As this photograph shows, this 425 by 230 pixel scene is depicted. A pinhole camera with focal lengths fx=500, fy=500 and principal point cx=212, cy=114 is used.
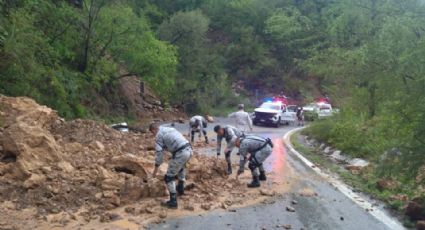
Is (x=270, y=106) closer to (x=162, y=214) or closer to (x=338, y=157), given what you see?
(x=338, y=157)

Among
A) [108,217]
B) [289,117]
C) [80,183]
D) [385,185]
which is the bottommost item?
[108,217]

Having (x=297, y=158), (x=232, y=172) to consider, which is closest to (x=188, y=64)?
(x=297, y=158)

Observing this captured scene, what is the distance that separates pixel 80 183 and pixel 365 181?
6779mm

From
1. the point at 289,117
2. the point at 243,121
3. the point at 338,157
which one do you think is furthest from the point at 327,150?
the point at 289,117

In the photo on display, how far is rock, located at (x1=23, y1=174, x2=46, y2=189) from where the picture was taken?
9248 millimetres

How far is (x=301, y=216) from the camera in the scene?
8.58 m

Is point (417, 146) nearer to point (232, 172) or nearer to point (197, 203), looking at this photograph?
point (197, 203)

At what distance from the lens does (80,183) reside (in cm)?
988

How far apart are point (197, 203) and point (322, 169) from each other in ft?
19.6

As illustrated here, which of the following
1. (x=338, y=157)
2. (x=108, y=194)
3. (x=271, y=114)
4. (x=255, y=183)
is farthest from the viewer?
(x=271, y=114)

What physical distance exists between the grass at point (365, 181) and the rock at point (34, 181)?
20.8 ft

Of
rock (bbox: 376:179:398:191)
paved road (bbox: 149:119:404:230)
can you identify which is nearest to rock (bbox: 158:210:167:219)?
paved road (bbox: 149:119:404:230)

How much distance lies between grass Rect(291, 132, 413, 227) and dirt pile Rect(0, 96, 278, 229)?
2616 millimetres

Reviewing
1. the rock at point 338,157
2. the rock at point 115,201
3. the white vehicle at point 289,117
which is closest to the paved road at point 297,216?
the rock at point 115,201
